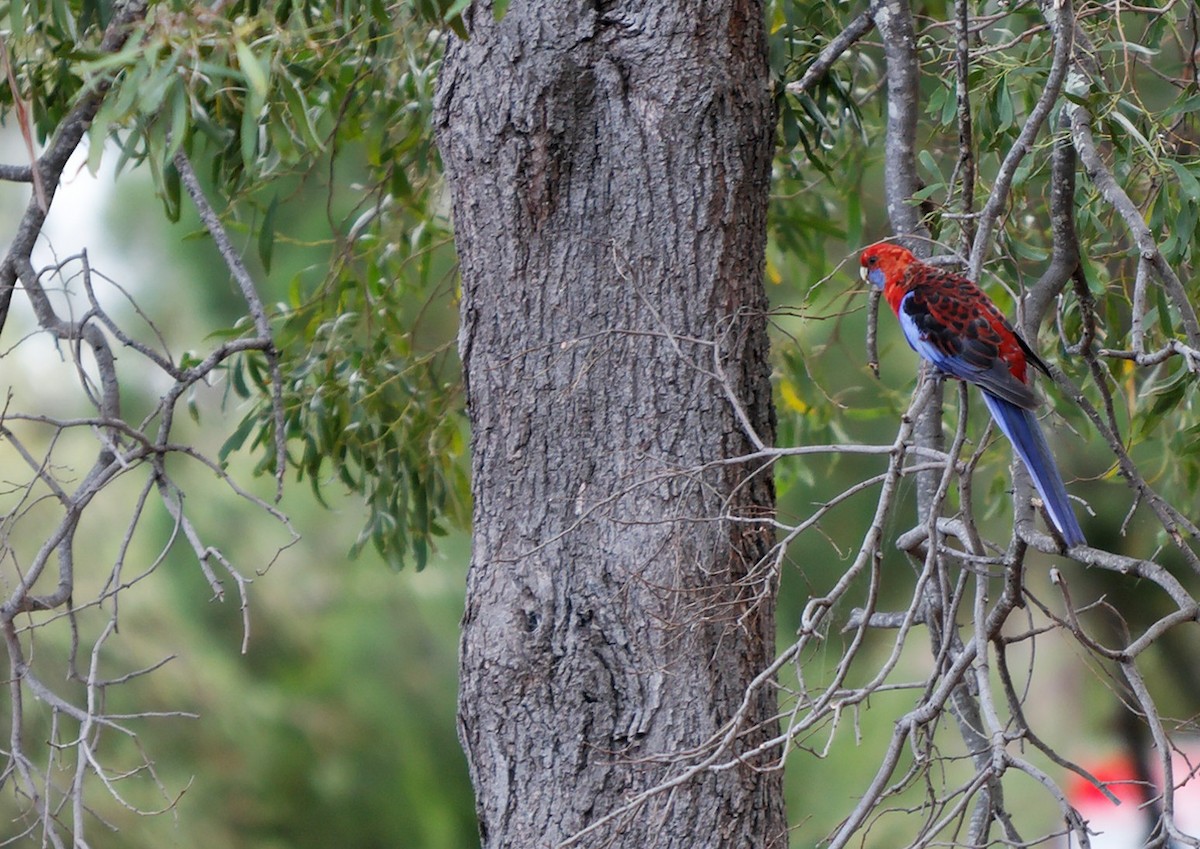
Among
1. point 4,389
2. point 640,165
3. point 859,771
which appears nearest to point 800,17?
point 640,165

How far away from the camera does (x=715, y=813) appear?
144 centimetres

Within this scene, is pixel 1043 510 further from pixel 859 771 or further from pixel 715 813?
pixel 859 771

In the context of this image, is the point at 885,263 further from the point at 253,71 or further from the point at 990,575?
the point at 253,71

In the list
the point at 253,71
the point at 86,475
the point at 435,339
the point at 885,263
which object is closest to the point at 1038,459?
the point at 885,263

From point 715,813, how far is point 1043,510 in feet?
1.81

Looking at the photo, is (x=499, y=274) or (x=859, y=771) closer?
(x=499, y=274)

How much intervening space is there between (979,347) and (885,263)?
305 mm

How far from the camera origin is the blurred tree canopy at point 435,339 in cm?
126

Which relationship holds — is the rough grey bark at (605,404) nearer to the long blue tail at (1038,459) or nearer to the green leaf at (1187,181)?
the long blue tail at (1038,459)

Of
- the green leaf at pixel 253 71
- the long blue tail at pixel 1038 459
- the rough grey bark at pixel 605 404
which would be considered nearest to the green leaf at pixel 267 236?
the rough grey bark at pixel 605 404

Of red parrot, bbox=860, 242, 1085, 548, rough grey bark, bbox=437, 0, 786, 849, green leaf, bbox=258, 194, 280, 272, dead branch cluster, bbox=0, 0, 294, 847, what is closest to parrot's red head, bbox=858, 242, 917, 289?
red parrot, bbox=860, 242, 1085, 548

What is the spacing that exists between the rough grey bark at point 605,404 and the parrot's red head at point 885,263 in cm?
30

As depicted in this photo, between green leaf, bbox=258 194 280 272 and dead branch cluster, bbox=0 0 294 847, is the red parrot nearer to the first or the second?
dead branch cluster, bbox=0 0 294 847

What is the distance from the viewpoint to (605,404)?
1.51 metres
